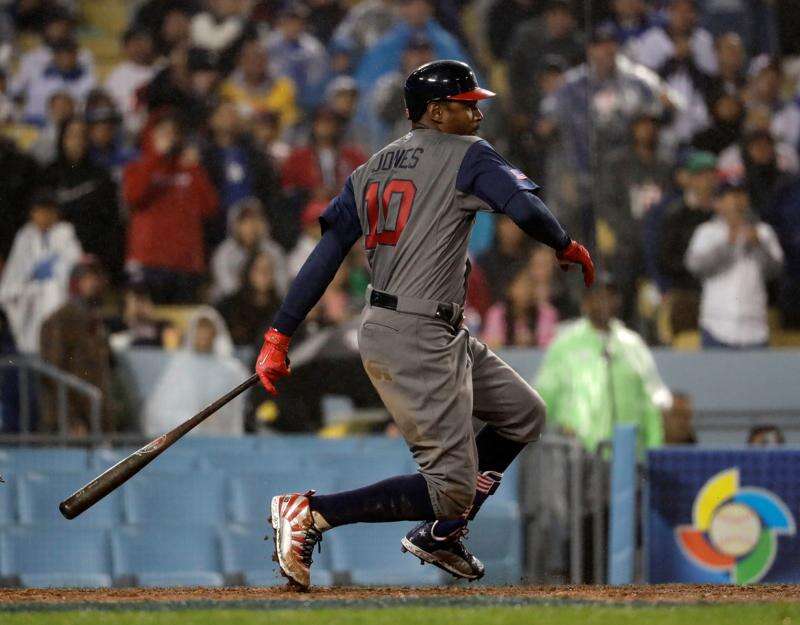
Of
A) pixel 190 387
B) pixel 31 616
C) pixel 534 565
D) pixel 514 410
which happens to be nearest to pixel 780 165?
pixel 534 565

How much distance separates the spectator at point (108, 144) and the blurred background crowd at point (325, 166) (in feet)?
0.05

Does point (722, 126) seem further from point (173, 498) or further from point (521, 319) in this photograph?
point (173, 498)

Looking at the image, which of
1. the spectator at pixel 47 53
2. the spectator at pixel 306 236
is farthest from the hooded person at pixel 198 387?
the spectator at pixel 47 53

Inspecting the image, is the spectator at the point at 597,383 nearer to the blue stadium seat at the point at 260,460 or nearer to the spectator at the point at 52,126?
the blue stadium seat at the point at 260,460

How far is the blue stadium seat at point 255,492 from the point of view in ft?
26.2

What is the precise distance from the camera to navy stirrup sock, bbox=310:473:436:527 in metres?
4.69

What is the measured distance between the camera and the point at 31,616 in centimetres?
426

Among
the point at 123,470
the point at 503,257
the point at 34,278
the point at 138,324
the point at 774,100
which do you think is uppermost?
the point at 774,100

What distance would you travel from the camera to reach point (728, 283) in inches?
394

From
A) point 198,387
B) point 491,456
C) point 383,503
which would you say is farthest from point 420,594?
point 198,387

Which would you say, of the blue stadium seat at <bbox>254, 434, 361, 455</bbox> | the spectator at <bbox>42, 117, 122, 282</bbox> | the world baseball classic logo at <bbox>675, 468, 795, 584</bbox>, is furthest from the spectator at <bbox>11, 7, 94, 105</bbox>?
the world baseball classic logo at <bbox>675, 468, 795, 584</bbox>

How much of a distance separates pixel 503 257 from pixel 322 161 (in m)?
1.52

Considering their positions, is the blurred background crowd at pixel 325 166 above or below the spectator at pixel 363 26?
below

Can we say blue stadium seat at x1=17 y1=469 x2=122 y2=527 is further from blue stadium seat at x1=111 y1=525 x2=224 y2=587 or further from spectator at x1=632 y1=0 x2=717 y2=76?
spectator at x1=632 y1=0 x2=717 y2=76
